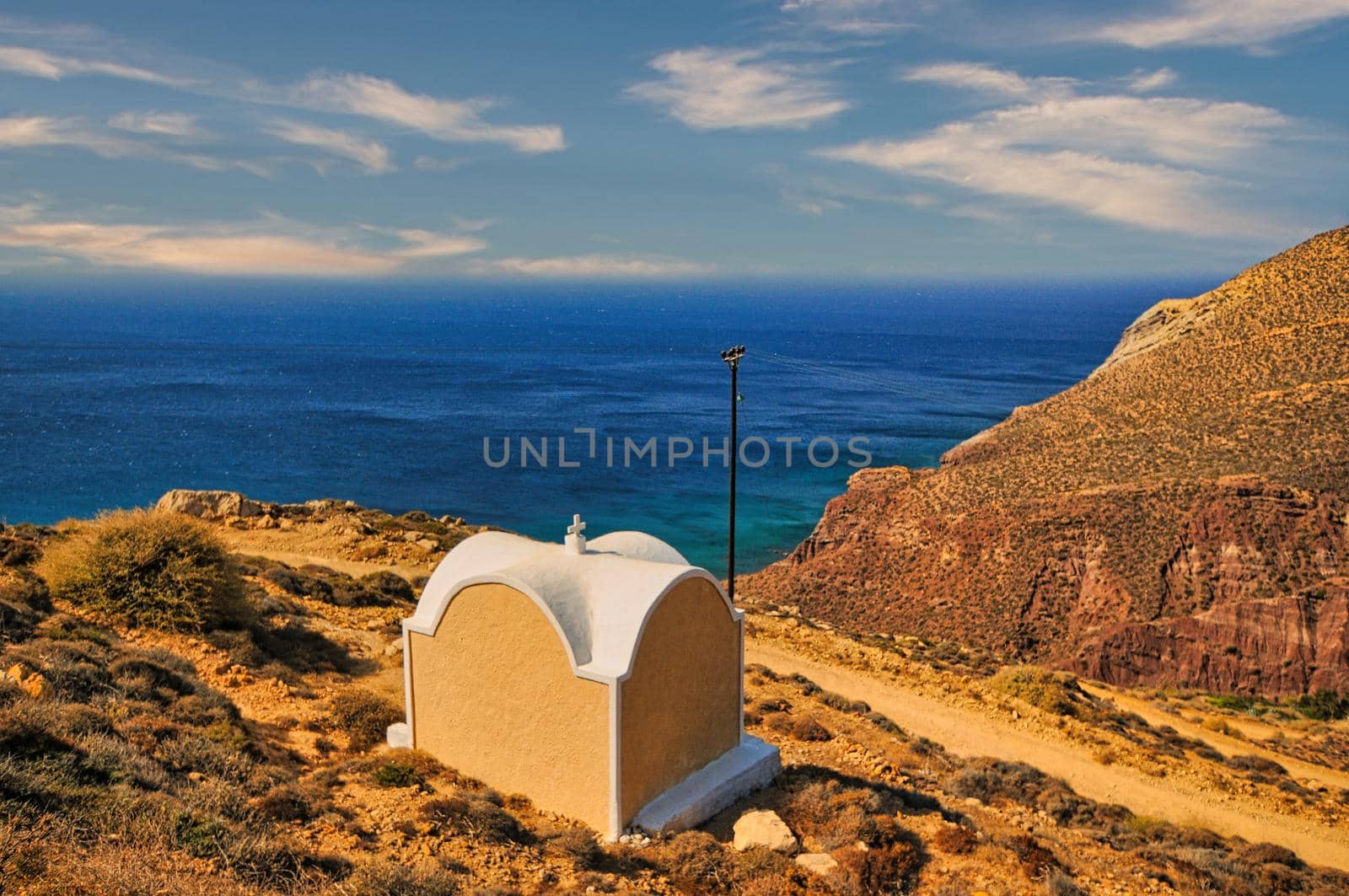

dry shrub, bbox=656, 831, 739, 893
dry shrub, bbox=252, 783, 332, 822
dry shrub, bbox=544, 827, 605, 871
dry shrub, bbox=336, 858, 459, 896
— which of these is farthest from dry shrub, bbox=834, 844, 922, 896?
dry shrub, bbox=252, 783, 332, 822

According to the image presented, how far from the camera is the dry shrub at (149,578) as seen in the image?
17625mm

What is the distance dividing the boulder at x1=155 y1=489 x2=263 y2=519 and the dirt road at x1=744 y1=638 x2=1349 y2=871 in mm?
20430

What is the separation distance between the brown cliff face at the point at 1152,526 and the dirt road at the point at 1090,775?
9.83 m

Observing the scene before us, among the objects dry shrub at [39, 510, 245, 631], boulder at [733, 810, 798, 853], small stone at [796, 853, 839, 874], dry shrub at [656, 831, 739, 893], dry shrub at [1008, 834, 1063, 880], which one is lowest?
dry shrub at [1008, 834, 1063, 880]

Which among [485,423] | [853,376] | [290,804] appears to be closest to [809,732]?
[290,804]

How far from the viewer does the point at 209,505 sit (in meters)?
33.0

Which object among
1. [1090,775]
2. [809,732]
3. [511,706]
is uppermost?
[511,706]

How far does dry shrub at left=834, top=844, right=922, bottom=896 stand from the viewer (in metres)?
11.2

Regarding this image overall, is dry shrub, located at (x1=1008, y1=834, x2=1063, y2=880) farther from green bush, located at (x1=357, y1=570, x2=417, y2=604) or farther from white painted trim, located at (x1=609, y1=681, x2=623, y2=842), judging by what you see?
green bush, located at (x1=357, y1=570, x2=417, y2=604)

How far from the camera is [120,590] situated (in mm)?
17891

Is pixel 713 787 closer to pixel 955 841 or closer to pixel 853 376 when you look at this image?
pixel 955 841

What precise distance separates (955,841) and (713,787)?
132 inches

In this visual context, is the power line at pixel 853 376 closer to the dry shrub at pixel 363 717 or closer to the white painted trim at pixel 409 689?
the dry shrub at pixel 363 717

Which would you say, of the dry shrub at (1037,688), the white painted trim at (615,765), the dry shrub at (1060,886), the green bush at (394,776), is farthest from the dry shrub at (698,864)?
the dry shrub at (1037,688)
